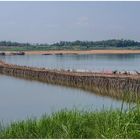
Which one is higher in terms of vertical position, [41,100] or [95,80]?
[95,80]

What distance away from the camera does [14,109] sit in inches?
1054

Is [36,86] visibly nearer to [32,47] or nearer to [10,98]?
[10,98]

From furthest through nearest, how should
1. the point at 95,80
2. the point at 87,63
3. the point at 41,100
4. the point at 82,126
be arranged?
the point at 87,63 < the point at 95,80 < the point at 41,100 < the point at 82,126

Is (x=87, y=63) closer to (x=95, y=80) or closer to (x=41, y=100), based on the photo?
(x=95, y=80)

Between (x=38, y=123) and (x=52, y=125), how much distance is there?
2.14 ft

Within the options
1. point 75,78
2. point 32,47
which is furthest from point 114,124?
point 32,47


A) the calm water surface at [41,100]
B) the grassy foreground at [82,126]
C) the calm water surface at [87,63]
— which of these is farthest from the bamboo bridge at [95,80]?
the grassy foreground at [82,126]

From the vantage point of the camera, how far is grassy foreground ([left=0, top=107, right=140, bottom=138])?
23.7ft

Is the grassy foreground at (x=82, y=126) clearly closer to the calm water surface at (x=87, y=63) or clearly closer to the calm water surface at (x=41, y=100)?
the calm water surface at (x=41, y=100)

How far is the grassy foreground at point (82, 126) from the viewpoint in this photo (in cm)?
723

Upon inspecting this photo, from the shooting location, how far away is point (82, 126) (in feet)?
29.5

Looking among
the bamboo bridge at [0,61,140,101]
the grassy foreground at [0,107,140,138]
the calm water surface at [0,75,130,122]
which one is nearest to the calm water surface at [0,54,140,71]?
the bamboo bridge at [0,61,140,101]

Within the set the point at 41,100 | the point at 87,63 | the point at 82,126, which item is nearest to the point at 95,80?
the point at 41,100

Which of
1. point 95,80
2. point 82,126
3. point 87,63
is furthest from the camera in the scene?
point 87,63
